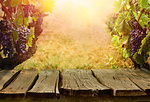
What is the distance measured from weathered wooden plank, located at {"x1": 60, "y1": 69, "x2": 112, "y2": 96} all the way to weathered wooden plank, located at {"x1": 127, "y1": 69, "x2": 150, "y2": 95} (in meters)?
0.37

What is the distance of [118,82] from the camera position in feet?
6.00

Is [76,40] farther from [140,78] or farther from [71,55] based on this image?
[140,78]

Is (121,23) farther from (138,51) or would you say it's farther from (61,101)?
(61,101)

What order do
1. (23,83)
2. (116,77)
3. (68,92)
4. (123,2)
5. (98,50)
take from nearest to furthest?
(68,92), (23,83), (116,77), (123,2), (98,50)

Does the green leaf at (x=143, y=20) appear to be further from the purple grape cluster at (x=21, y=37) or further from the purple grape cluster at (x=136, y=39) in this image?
the purple grape cluster at (x=21, y=37)

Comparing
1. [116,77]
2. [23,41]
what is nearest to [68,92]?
[116,77]

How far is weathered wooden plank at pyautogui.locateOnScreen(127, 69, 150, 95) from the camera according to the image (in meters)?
1.69

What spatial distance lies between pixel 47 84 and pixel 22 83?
0.26 meters

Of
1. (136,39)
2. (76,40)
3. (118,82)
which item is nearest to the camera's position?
(118,82)

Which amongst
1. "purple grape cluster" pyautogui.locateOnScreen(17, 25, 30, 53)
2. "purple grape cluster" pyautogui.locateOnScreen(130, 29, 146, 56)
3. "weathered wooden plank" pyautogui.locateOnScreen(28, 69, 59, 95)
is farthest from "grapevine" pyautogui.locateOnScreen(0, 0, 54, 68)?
"purple grape cluster" pyautogui.locateOnScreen(130, 29, 146, 56)

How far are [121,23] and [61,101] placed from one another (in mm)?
1549

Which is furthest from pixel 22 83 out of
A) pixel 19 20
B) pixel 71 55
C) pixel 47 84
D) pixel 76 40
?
pixel 76 40

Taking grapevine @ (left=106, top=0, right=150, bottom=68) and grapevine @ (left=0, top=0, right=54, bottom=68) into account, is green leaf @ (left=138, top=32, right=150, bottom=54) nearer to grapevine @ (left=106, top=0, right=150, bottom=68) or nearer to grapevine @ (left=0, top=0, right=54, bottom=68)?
grapevine @ (left=106, top=0, right=150, bottom=68)

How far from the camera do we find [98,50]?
5.01 metres
